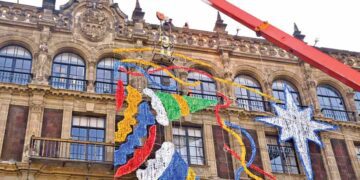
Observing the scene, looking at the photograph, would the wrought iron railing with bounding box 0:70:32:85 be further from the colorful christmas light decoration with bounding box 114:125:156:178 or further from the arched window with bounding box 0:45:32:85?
the colorful christmas light decoration with bounding box 114:125:156:178

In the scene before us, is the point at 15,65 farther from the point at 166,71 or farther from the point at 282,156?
the point at 282,156

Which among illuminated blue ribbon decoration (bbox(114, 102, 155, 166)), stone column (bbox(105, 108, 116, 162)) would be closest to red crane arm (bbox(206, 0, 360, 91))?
illuminated blue ribbon decoration (bbox(114, 102, 155, 166))

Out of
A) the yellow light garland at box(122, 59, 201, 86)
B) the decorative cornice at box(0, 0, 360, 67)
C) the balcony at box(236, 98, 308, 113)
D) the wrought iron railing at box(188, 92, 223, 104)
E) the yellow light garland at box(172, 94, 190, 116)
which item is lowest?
the yellow light garland at box(172, 94, 190, 116)

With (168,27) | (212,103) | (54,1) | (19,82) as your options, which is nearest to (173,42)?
(168,27)

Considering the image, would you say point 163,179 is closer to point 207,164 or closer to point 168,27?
point 207,164

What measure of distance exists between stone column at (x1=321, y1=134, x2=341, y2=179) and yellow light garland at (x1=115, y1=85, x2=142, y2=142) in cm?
1138

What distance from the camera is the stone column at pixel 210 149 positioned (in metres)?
27.2

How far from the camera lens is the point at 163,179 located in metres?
25.1

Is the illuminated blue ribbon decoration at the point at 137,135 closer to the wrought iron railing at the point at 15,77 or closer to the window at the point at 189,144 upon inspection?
the window at the point at 189,144

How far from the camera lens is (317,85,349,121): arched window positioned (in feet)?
105

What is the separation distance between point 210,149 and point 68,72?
9236 mm

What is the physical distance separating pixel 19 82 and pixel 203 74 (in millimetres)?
10922

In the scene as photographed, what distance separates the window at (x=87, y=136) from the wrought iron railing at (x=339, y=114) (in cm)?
1414

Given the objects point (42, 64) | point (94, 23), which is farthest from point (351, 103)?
point (42, 64)
